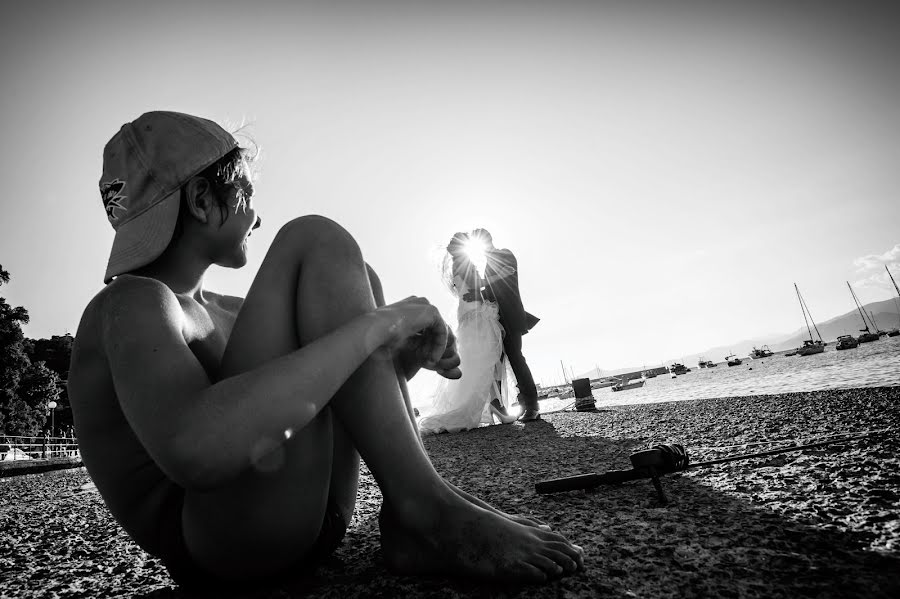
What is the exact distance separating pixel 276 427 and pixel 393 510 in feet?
1.54

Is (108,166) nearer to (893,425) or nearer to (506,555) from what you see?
(506,555)

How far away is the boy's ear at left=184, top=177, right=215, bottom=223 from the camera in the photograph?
1231 millimetres

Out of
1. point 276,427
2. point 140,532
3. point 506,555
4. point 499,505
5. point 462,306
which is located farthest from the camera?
point 462,306

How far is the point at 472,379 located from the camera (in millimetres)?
5875

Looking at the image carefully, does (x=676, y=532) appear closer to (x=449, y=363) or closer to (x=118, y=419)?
(x=449, y=363)

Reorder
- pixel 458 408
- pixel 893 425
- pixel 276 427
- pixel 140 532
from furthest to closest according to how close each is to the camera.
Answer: pixel 458 408 < pixel 893 425 < pixel 140 532 < pixel 276 427

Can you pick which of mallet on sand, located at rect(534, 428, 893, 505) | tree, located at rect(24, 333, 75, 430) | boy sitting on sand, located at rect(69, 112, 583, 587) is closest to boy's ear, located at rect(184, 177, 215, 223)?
boy sitting on sand, located at rect(69, 112, 583, 587)

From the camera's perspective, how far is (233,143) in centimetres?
130

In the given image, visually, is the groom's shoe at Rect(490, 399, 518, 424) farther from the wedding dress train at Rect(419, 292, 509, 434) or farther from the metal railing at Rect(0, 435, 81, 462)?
the metal railing at Rect(0, 435, 81, 462)

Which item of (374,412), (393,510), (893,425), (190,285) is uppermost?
(190,285)

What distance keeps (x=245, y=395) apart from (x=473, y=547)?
0.66m

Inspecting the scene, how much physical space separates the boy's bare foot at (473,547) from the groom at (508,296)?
17.8ft

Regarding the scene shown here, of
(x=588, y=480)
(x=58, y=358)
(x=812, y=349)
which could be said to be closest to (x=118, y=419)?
(x=588, y=480)

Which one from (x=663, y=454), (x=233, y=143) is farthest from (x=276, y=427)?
(x=663, y=454)
